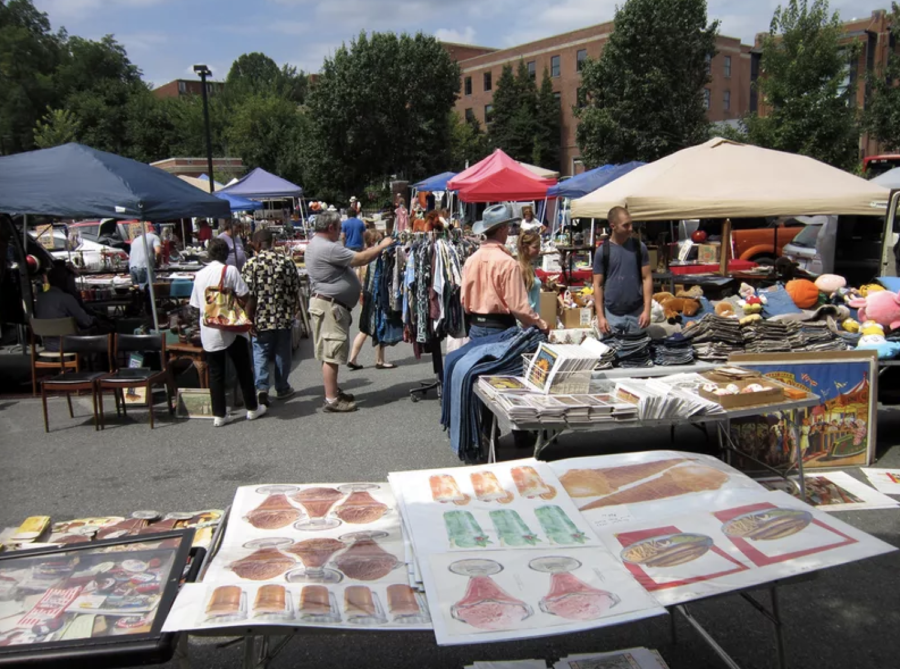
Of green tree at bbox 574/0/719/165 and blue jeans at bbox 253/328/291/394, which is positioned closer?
blue jeans at bbox 253/328/291/394

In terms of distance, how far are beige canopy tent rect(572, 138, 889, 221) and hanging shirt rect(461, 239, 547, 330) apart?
266 centimetres

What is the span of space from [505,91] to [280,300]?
5639 cm

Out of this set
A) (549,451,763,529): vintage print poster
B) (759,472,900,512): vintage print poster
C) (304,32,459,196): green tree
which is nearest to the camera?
(549,451,763,529): vintage print poster

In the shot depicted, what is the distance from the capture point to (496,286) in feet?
17.1

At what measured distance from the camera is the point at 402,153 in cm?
4619

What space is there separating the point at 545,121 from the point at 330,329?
56049 millimetres

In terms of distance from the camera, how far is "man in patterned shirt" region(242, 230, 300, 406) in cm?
701

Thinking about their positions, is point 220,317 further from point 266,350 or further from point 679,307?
point 679,307

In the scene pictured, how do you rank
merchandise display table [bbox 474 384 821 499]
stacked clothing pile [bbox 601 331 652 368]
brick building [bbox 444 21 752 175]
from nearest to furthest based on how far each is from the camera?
merchandise display table [bbox 474 384 821 499], stacked clothing pile [bbox 601 331 652 368], brick building [bbox 444 21 752 175]

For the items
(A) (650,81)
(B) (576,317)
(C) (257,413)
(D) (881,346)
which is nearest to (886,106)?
(A) (650,81)

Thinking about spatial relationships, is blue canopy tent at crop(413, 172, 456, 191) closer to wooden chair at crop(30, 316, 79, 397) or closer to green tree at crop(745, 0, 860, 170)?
green tree at crop(745, 0, 860, 170)

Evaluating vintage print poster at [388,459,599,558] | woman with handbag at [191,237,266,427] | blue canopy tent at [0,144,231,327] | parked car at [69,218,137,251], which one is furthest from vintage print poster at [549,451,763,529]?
parked car at [69,218,137,251]

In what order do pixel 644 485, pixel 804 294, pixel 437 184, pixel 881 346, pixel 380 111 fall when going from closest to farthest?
1. pixel 644 485
2. pixel 881 346
3. pixel 804 294
4. pixel 437 184
5. pixel 380 111

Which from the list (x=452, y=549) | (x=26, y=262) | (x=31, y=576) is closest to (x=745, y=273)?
(x=452, y=549)
